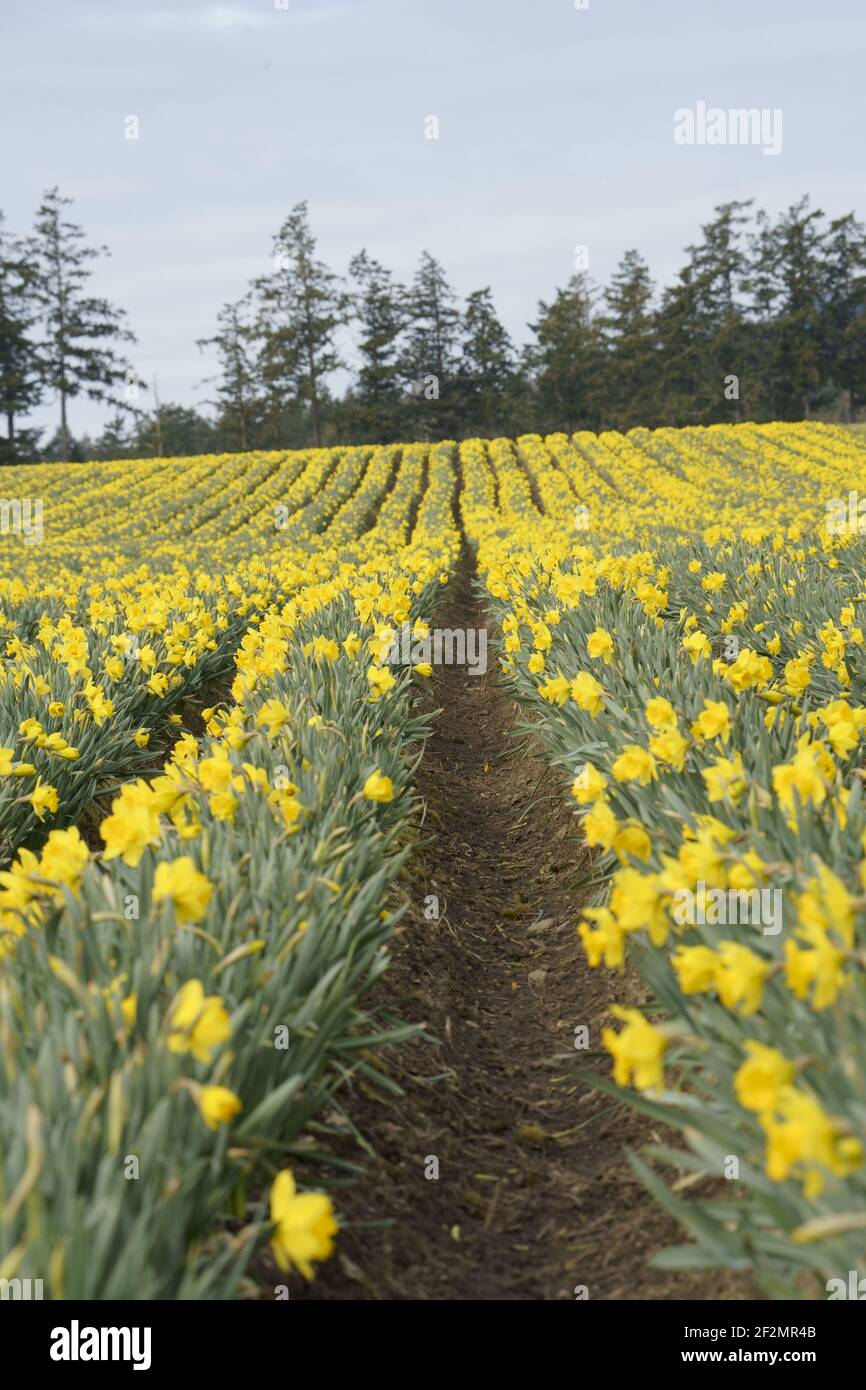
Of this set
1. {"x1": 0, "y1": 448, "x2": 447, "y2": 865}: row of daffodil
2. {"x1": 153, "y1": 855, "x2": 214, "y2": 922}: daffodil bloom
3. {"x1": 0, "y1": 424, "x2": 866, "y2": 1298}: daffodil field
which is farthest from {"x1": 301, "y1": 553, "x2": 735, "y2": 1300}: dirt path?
{"x1": 0, "y1": 448, "x2": 447, "y2": 865}: row of daffodil

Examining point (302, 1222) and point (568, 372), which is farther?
point (568, 372)

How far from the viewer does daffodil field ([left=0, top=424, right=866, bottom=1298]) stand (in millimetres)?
1578

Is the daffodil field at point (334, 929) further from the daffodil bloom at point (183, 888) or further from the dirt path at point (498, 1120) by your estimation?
the dirt path at point (498, 1120)

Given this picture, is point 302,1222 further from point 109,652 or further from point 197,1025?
point 109,652

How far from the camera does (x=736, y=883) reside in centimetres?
205

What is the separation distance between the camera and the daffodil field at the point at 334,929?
1.58 meters

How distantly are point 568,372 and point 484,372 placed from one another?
4072mm

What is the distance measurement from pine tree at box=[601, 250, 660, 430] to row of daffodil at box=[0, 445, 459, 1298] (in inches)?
1855

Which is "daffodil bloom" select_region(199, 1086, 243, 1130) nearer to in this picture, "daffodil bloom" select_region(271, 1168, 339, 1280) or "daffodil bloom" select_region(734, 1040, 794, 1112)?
"daffodil bloom" select_region(271, 1168, 339, 1280)

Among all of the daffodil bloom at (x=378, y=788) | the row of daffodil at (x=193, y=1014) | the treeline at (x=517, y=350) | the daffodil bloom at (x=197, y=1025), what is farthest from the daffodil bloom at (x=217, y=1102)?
the treeline at (x=517, y=350)

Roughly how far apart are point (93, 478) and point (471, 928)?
97.9 feet

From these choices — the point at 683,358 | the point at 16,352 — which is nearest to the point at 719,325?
the point at 683,358

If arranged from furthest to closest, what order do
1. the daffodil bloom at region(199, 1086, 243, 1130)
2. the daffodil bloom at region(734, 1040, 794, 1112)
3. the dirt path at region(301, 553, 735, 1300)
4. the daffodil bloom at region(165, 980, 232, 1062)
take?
the dirt path at region(301, 553, 735, 1300)
the daffodil bloom at region(165, 980, 232, 1062)
the daffodil bloom at region(199, 1086, 243, 1130)
the daffodil bloom at region(734, 1040, 794, 1112)

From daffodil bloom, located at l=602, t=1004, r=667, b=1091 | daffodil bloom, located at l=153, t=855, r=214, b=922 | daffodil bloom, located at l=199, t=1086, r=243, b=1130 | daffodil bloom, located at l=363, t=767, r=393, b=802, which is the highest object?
daffodil bloom, located at l=363, t=767, r=393, b=802
